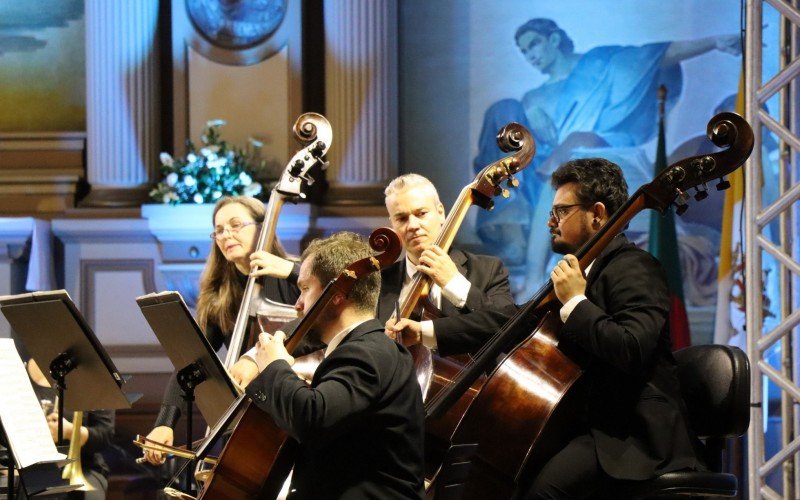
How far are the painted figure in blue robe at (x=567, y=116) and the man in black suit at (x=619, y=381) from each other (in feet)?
13.4

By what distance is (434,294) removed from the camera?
159 inches

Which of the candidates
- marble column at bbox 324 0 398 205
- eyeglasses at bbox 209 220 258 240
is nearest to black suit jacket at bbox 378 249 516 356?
eyeglasses at bbox 209 220 258 240

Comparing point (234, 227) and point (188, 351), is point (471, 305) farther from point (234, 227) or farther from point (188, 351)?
point (234, 227)

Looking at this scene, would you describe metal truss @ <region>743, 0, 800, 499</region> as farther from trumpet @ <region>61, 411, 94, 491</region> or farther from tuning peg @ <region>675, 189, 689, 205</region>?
trumpet @ <region>61, 411, 94, 491</region>

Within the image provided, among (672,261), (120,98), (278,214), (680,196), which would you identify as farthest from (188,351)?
(672,261)

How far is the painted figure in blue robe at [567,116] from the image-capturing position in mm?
7293

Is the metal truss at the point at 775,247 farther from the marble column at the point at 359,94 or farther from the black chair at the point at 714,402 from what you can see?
the marble column at the point at 359,94

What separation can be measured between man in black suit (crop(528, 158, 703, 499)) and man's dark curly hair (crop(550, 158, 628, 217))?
15cm

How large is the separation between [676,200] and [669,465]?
0.73 metres

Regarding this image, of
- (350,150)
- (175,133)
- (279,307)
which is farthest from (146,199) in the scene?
(279,307)

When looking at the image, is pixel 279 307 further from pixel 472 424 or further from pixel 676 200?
pixel 676 200

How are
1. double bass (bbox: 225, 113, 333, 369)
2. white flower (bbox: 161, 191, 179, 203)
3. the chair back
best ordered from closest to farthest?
the chair back
double bass (bbox: 225, 113, 333, 369)
white flower (bbox: 161, 191, 179, 203)

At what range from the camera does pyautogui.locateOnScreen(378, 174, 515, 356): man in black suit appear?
3.61 meters

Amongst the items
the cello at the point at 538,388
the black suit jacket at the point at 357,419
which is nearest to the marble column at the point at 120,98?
the cello at the point at 538,388
